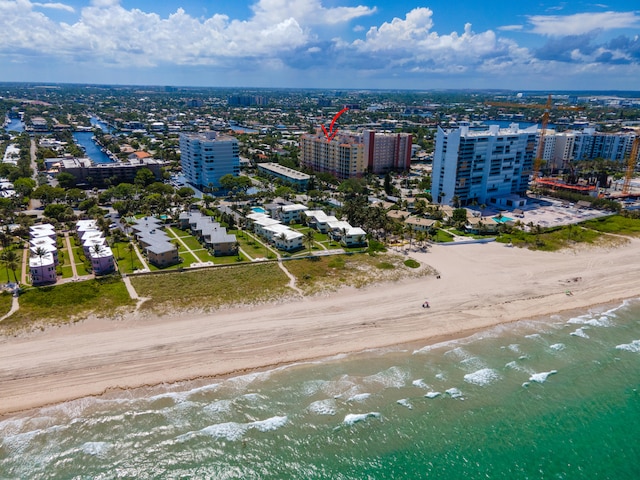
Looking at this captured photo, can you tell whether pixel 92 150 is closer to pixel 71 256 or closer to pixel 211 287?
pixel 71 256

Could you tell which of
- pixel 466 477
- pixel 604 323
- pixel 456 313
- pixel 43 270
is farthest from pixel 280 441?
pixel 604 323

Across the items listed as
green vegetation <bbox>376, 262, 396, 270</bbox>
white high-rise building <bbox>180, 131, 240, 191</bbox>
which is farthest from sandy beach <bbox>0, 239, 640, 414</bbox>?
white high-rise building <bbox>180, 131, 240, 191</bbox>

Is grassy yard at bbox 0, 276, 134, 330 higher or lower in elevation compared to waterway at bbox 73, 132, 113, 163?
lower

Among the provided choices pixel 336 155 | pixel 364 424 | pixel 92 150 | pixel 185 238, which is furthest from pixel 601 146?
pixel 92 150

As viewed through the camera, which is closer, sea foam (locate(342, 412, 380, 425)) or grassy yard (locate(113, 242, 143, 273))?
sea foam (locate(342, 412, 380, 425))

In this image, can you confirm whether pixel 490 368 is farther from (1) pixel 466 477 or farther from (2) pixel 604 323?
(2) pixel 604 323

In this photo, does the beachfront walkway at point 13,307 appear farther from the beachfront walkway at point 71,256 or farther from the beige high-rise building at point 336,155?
the beige high-rise building at point 336,155

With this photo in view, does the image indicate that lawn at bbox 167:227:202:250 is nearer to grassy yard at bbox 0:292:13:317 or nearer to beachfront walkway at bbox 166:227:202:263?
beachfront walkway at bbox 166:227:202:263
